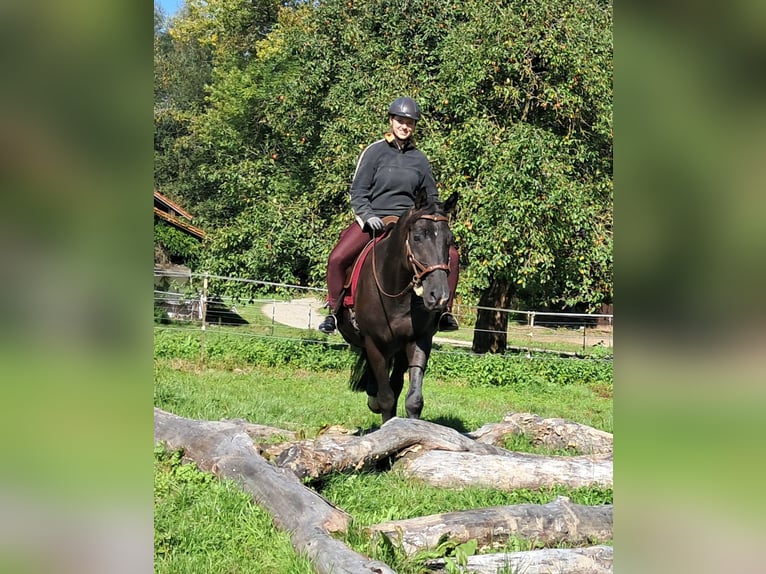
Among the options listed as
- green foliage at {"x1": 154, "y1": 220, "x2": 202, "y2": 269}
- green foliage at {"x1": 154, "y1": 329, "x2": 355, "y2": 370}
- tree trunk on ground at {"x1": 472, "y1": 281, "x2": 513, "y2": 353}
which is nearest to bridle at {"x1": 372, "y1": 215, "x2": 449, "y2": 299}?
green foliage at {"x1": 154, "y1": 329, "x2": 355, "y2": 370}

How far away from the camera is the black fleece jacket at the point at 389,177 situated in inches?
252

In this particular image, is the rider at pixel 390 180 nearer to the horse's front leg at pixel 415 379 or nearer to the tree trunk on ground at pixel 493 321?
the horse's front leg at pixel 415 379

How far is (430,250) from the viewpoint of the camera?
5.29m

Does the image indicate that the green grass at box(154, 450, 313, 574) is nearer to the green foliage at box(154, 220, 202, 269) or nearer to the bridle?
the bridle

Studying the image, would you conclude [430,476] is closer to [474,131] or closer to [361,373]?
[361,373]

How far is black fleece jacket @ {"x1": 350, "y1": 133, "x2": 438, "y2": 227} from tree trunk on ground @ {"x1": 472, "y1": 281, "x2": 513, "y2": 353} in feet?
32.9

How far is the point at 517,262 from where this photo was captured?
1356 cm
